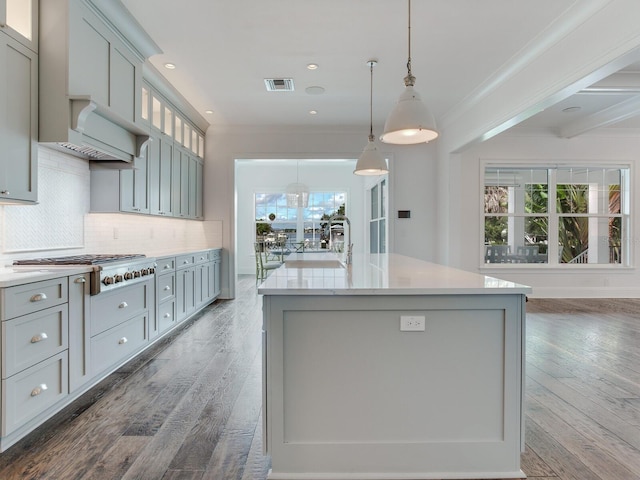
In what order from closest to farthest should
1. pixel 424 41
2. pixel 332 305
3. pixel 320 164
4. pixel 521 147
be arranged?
pixel 332 305 < pixel 424 41 < pixel 521 147 < pixel 320 164

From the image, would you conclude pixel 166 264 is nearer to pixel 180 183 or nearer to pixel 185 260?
pixel 185 260

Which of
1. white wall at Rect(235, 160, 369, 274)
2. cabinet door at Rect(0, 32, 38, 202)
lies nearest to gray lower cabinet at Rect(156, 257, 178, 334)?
cabinet door at Rect(0, 32, 38, 202)

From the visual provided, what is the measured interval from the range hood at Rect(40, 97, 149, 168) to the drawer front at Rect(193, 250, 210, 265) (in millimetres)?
1732

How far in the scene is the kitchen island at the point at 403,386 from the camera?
1.75 meters

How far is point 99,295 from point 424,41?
335cm

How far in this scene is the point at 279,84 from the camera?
4.38 metres

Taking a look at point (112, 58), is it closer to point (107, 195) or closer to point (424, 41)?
point (107, 195)

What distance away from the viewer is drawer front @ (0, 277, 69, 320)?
1904 mm

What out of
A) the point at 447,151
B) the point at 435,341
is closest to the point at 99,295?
the point at 435,341

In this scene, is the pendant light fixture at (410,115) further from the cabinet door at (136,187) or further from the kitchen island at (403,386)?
the cabinet door at (136,187)

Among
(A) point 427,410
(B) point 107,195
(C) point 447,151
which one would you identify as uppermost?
(C) point 447,151

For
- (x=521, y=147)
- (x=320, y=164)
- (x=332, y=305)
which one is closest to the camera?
(x=332, y=305)

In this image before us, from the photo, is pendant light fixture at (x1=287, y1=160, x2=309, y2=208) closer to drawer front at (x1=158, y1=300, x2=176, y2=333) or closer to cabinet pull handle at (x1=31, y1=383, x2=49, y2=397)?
drawer front at (x1=158, y1=300, x2=176, y2=333)

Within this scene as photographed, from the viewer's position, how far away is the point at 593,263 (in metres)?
6.45
